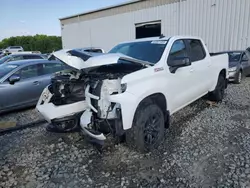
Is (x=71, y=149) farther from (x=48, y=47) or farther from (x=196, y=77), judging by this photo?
(x=48, y=47)

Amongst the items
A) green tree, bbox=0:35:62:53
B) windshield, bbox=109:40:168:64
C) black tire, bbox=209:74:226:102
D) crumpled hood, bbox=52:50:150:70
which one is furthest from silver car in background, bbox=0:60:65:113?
green tree, bbox=0:35:62:53

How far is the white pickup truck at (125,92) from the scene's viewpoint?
3068 millimetres

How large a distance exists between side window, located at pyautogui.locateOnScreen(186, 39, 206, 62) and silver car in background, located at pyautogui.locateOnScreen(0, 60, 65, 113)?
13.2 feet

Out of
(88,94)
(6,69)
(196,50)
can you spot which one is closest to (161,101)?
(88,94)

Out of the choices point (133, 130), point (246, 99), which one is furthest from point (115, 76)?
point (246, 99)

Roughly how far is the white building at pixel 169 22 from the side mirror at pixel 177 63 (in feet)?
37.0

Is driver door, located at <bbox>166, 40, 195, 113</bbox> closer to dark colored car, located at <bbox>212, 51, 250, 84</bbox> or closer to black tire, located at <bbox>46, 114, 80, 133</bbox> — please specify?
black tire, located at <bbox>46, 114, 80, 133</bbox>

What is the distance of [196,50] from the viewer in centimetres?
508

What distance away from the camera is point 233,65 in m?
9.67

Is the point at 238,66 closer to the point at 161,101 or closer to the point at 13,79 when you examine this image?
the point at 161,101

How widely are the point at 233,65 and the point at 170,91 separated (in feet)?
23.4

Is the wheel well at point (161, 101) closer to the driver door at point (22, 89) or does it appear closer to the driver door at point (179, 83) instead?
the driver door at point (179, 83)

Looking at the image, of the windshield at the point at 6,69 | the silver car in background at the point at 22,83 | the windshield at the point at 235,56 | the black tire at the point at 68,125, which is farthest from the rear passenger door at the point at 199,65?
the windshield at the point at 235,56

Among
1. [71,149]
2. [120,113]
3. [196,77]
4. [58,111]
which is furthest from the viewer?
[196,77]
